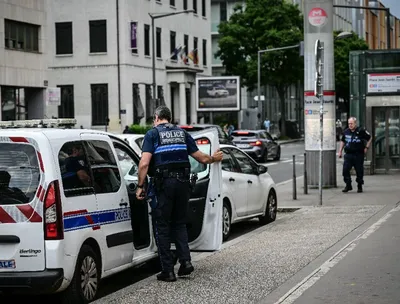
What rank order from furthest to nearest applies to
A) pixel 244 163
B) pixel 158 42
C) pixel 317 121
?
pixel 158 42, pixel 317 121, pixel 244 163

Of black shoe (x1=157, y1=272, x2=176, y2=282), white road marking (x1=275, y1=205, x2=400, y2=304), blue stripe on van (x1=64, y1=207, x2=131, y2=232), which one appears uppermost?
blue stripe on van (x1=64, y1=207, x2=131, y2=232)

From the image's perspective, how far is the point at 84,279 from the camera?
847 cm

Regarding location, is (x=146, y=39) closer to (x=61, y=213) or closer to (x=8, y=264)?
(x=61, y=213)

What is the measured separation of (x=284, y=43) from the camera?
75125mm

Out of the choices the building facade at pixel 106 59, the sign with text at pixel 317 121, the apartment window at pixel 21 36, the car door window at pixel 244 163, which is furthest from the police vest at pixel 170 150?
the building facade at pixel 106 59

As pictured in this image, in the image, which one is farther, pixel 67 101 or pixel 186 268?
pixel 67 101

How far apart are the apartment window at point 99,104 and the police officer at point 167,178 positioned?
4948cm

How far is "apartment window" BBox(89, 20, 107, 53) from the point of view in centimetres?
5827

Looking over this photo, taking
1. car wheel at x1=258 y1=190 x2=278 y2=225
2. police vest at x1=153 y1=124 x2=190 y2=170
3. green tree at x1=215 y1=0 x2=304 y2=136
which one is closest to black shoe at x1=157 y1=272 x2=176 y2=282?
police vest at x1=153 y1=124 x2=190 y2=170

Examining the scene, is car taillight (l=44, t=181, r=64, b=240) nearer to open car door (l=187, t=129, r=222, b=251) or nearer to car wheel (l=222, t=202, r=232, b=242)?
open car door (l=187, t=129, r=222, b=251)

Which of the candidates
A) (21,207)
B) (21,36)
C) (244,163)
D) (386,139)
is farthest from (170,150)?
(21,36)

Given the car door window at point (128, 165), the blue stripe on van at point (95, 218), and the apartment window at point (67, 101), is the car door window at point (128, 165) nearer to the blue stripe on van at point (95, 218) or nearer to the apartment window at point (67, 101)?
the blue stripe on van at point (95, 218)

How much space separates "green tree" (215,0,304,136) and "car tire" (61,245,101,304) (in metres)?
66.6

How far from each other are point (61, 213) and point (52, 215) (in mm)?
92
